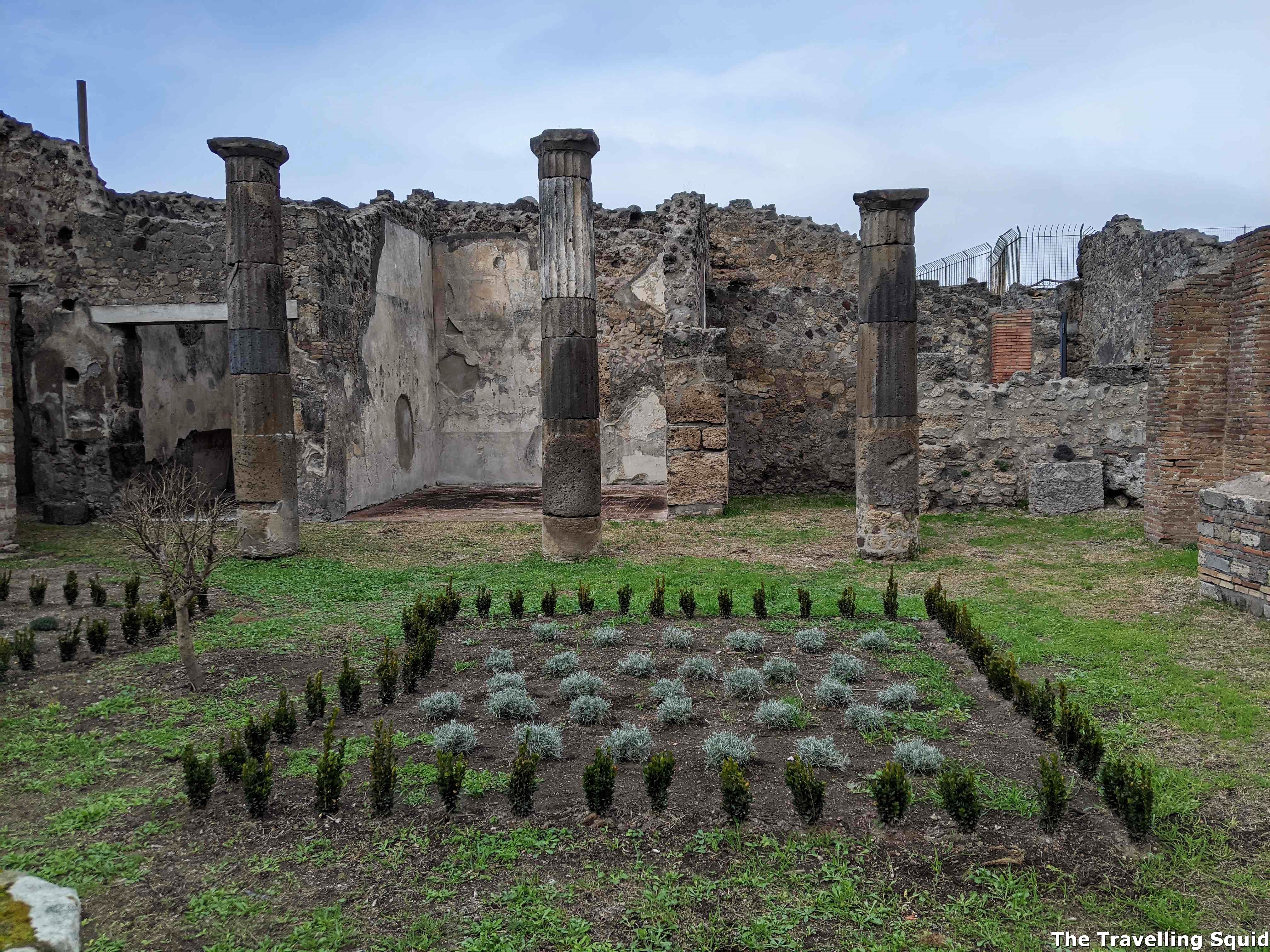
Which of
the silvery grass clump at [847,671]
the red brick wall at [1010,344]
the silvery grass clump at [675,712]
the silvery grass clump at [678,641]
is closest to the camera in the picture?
the silvery grass clump at [675,712]

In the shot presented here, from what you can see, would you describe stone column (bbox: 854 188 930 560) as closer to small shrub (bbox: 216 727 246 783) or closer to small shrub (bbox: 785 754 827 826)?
small shrub (bbox: 785 754 827 826)

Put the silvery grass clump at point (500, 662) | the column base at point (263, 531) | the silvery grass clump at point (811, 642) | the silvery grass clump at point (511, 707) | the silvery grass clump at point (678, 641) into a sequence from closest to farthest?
the silvery grass clump at point (511, 707)
the silvery grass clump at point (500, 662)
the silvery grass clump at point (811, 642)
the silvery grass clump at point (678, 641)
the column base at point (263, 531)

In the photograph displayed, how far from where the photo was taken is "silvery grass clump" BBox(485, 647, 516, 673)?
21.0 ft

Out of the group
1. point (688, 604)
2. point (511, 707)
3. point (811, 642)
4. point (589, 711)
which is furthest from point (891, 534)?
point (511, 707)

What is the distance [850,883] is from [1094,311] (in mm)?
20361

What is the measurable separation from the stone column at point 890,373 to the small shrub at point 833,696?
16.2 feet

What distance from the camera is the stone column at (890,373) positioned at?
10.3m

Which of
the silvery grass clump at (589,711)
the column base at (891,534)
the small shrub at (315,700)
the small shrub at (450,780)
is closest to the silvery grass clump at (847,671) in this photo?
the silvery grass clump at (589,711)

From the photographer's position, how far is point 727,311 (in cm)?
1625

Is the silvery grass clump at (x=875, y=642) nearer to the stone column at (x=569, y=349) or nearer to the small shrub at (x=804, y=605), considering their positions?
the small shrub at (x=804, y=605)

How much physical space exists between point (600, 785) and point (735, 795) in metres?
0.61

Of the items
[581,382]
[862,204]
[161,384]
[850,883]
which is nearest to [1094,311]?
[862,204]

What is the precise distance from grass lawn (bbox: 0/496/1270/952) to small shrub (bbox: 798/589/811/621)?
3.1 inches

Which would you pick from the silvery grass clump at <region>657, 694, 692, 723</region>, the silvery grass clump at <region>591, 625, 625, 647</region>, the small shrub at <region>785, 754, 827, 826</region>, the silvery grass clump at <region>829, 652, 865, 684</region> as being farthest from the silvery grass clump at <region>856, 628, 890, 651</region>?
the small shrub at <region>785, 754, 827, 826</region>
